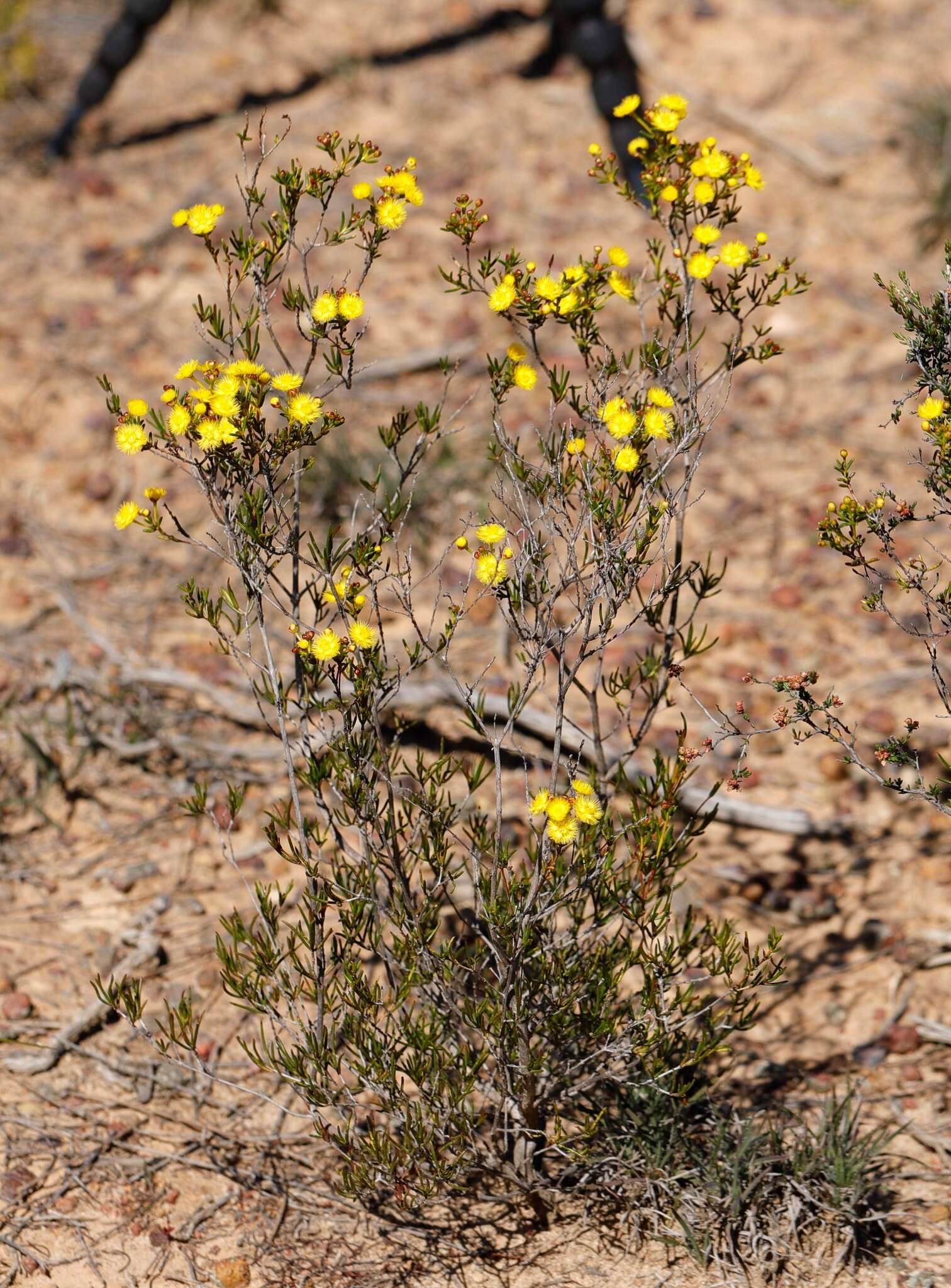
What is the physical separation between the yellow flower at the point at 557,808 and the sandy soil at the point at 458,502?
4.77 ft

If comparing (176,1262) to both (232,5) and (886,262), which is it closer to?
(886,262)

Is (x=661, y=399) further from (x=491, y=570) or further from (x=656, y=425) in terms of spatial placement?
(x=491, y=570)

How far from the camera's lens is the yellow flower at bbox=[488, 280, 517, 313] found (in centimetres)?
251

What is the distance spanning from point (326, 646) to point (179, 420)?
521 millimetres

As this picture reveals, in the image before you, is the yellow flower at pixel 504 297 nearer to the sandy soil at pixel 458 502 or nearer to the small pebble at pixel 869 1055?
the sandy soil at pixel 458 502

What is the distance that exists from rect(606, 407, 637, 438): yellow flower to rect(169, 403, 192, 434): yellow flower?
843 mm

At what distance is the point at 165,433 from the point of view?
2479mm

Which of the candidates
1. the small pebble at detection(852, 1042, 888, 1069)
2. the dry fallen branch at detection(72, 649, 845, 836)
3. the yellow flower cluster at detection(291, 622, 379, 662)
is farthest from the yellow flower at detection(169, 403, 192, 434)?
the small pebble at detection(852, 1042, 888, 1069)

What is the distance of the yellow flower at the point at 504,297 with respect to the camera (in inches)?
99.0

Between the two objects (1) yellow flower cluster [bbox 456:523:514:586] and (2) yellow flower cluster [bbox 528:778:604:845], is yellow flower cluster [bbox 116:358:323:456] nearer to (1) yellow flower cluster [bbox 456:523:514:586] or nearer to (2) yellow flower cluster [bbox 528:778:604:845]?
(1) yellow flower cluster [bbox 456:523:514:586]

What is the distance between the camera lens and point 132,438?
2.51m

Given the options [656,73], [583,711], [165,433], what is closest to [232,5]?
[656,73]

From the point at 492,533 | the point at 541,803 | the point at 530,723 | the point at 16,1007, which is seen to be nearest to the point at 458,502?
the point at 530,723

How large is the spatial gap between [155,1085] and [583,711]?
1959 mm
